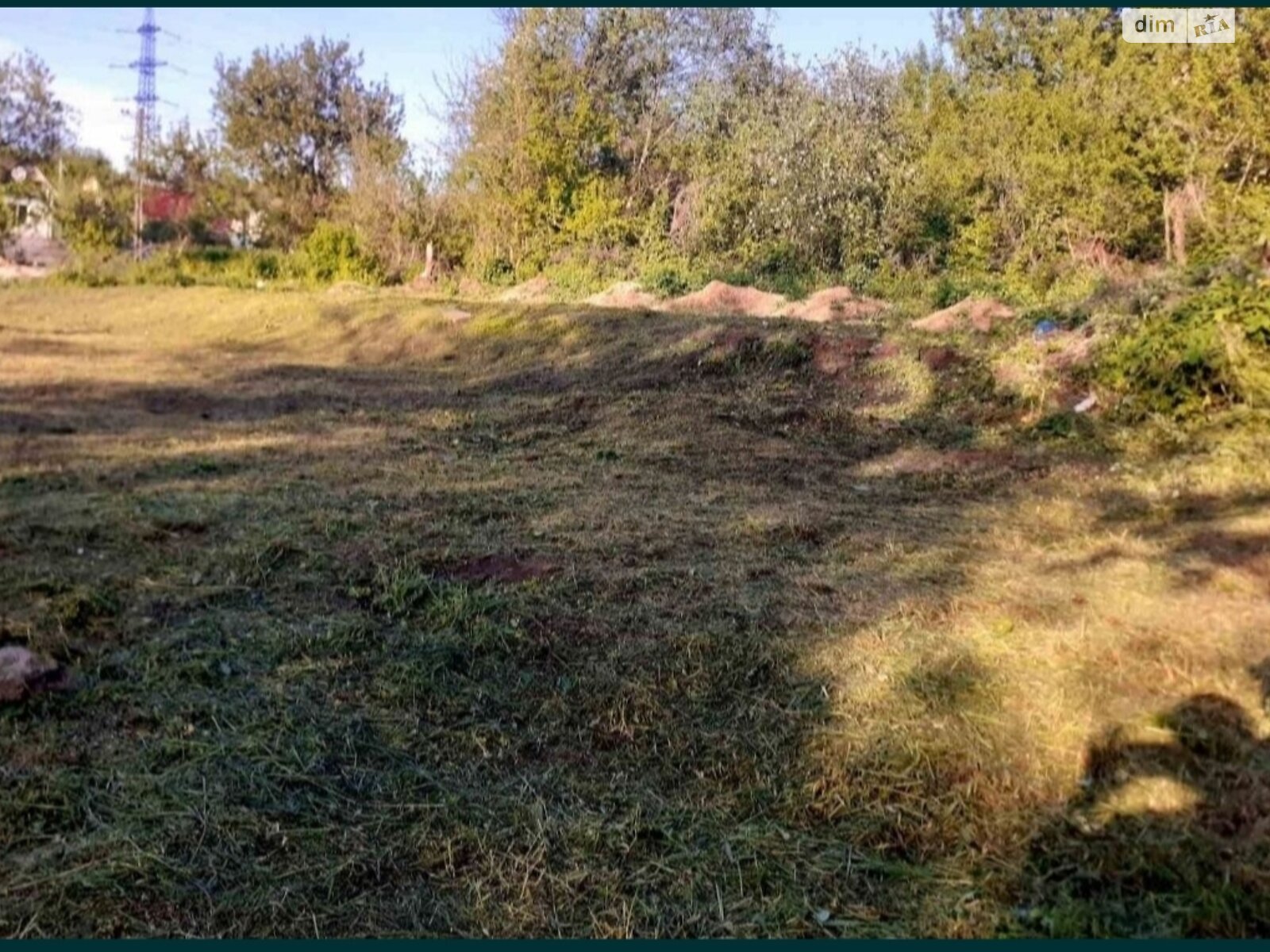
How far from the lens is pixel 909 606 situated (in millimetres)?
3174

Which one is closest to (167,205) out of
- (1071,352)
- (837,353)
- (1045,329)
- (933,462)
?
(837,353)

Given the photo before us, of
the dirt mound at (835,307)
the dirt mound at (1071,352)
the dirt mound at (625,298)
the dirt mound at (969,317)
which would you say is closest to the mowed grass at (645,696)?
the dirt mound at (1071,352)

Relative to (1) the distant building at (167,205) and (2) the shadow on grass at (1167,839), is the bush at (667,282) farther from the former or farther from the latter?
(1) the distant building at (167,205)

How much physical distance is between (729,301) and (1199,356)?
6.84m

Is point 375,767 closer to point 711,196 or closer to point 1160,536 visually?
point 1160,536

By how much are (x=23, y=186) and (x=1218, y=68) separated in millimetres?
22402

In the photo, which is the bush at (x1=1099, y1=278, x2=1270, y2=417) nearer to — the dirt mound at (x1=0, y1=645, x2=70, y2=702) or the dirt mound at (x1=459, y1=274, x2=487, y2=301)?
the dirt mound at (x1=0, y1=645, x2=70, y2=702)

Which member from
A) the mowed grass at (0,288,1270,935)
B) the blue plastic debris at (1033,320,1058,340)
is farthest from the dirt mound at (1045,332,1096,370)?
the mowed grass at (0,288,1270,935)

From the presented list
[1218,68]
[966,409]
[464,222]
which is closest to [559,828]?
[966,409]

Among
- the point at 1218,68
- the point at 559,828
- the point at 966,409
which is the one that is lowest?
the point at 559,828

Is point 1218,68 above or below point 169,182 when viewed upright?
below

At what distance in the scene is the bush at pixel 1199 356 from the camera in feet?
16.4

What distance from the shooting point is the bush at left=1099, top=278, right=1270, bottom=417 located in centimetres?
498

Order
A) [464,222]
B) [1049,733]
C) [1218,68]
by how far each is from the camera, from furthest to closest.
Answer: [464,222], [1218,68], [1049,733]
